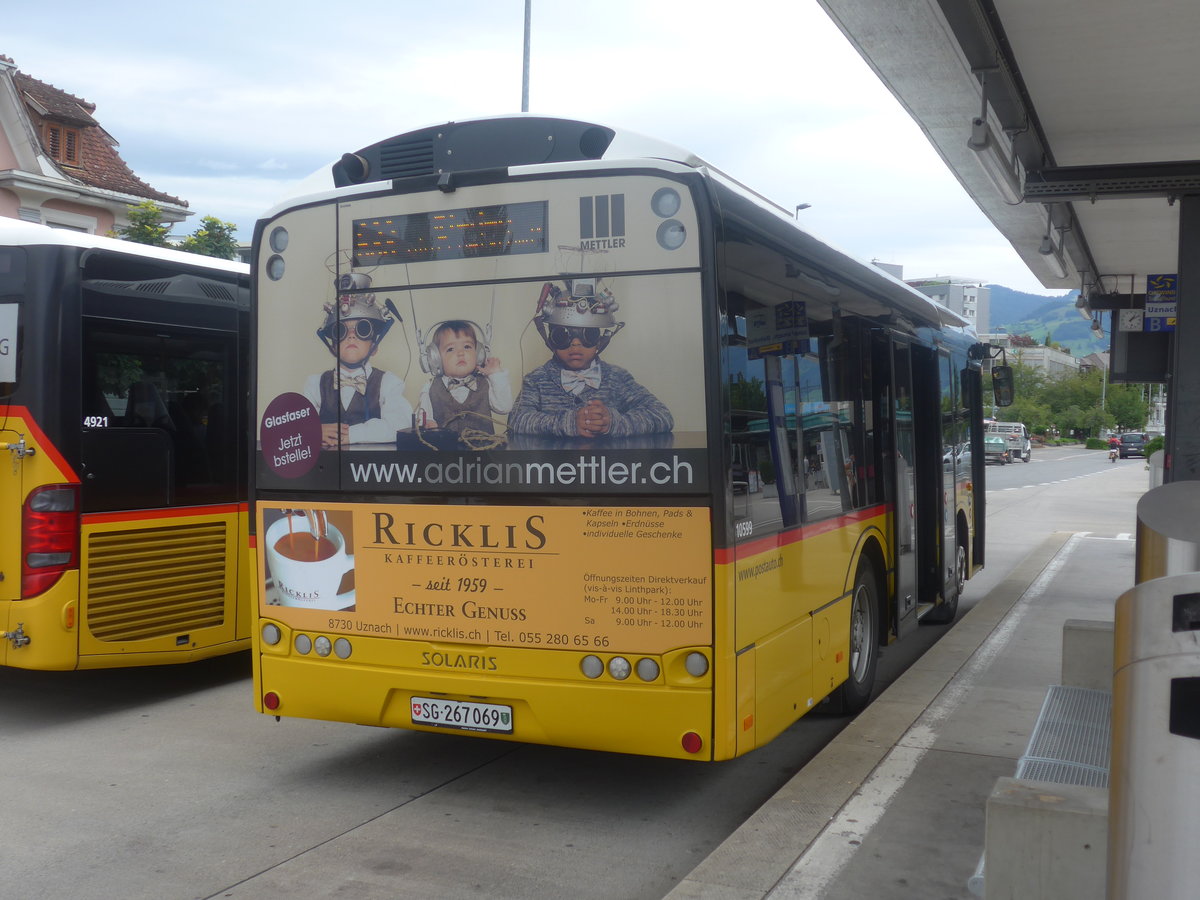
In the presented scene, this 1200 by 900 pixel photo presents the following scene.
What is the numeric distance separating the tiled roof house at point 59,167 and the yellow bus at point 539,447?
28.9m

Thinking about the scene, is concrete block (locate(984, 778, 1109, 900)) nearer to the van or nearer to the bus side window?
the bus side window

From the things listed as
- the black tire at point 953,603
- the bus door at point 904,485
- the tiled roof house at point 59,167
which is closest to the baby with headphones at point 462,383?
the bus door at point 904,485

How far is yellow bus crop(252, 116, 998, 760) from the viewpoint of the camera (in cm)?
499

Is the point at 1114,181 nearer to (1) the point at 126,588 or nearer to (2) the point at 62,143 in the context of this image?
(1) the point at 126,588

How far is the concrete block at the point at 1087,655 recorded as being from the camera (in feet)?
19.1

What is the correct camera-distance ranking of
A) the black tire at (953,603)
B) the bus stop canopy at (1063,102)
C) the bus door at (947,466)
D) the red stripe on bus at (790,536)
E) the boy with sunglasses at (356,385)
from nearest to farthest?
the red stripe on bus at (790,536) < the boy with sunglasses at (356,385) < the bus stop canopy at (1063,102) < the bus door at (947,466) < the black tire at (953,603)

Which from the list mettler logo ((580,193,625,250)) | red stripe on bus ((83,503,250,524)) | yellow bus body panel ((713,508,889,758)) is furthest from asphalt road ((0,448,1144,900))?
mettler logo ((580,193,625,250))

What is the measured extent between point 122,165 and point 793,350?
1350 inches

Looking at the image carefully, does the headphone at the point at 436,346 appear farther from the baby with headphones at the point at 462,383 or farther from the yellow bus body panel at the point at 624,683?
the yellow bus body panel at the point at 624,683

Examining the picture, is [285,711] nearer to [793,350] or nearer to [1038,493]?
[793,350]

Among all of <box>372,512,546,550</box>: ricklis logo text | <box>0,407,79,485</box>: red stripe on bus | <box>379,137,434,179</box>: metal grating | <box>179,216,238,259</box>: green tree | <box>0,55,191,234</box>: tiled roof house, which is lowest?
<box>372,512,546,550</box>: ricklis logo text

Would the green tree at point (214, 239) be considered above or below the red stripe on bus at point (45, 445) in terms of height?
above

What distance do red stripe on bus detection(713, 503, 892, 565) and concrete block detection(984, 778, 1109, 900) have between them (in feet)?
5.48

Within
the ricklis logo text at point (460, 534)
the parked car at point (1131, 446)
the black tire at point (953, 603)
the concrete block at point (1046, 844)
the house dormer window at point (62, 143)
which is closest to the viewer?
the concrete block at point (1046, 844)
